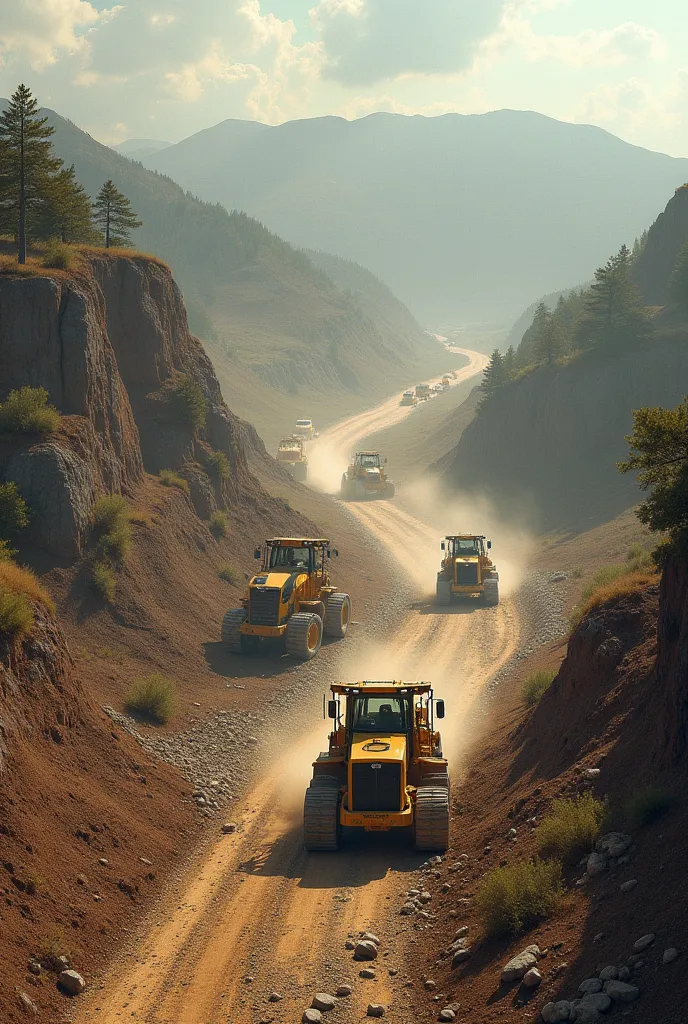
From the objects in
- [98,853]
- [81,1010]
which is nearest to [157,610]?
[98,853]

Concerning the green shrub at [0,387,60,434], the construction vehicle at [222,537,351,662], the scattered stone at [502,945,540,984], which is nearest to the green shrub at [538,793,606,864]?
the scattered stone at [502,945,540,984]

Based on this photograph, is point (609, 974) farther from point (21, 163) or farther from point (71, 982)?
point (21, 163)

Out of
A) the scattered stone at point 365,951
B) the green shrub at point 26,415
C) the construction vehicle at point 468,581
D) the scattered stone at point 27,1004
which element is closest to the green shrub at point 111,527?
the green shrub at point 26,415

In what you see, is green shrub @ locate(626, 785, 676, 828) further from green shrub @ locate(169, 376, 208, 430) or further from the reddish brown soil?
green shrub @ locate(169, 376, 208, 430)

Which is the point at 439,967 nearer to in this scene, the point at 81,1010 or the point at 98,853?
the point at 81,1010

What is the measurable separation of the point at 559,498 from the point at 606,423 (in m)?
6.93

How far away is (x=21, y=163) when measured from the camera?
126 ft

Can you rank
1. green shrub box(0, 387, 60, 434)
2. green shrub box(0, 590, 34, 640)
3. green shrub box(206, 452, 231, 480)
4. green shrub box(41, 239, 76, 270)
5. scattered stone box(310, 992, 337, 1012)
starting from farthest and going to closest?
1. green shrub box(206, 452, 231, 480)
2. green shrub box(41, 239, 76, 270)
3. green shrub box(0, 387, 60, 434)
4. green shrub box(0, 590, 34, 640)
5. scattered stone box(310, 992, 337, 1012)

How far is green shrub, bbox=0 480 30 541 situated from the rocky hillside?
120 feet

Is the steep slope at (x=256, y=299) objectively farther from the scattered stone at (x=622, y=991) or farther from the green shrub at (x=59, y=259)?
the scattered stone at (x=622, y=991)

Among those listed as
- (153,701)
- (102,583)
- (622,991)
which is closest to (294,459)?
(102,583)

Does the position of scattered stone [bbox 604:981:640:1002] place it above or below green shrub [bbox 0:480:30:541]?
below

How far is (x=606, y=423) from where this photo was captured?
65.1 meters

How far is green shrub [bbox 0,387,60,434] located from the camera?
98.5ft
